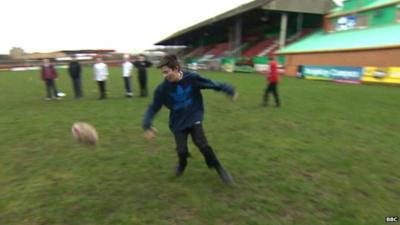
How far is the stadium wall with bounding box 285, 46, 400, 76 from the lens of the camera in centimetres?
2159

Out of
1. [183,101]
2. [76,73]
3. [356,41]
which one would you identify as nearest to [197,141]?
[183,101]

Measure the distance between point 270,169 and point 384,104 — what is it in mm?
8948

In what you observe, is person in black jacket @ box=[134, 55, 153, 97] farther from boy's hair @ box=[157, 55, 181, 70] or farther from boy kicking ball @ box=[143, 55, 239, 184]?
boy's hair @ box=[157, 55, 181, 70]

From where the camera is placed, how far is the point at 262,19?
44250 millimetres

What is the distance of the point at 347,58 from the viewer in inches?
989

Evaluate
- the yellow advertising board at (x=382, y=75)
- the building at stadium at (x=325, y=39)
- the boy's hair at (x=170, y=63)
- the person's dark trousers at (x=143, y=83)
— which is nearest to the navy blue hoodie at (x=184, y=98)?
the boy's hair at (x=170, y=63)

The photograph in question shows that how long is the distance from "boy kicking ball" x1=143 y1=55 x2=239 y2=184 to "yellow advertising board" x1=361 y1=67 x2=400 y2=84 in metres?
18.2

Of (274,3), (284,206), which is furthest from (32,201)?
(274,3)

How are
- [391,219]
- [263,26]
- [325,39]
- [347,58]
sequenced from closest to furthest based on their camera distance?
1. [391,219]
2. [347,58]
3. [325,39]
4. [263,26]

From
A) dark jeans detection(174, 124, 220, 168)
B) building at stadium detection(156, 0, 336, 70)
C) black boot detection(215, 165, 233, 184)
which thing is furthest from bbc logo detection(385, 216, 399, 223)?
building at stadium detection(156, 0, 336, 70)

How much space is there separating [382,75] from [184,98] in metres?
19.4

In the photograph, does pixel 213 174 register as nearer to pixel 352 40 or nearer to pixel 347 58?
pixel 347 58

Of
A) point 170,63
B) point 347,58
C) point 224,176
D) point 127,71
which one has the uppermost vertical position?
point 170,63

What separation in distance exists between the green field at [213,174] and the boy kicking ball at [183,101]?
26.9 inches
